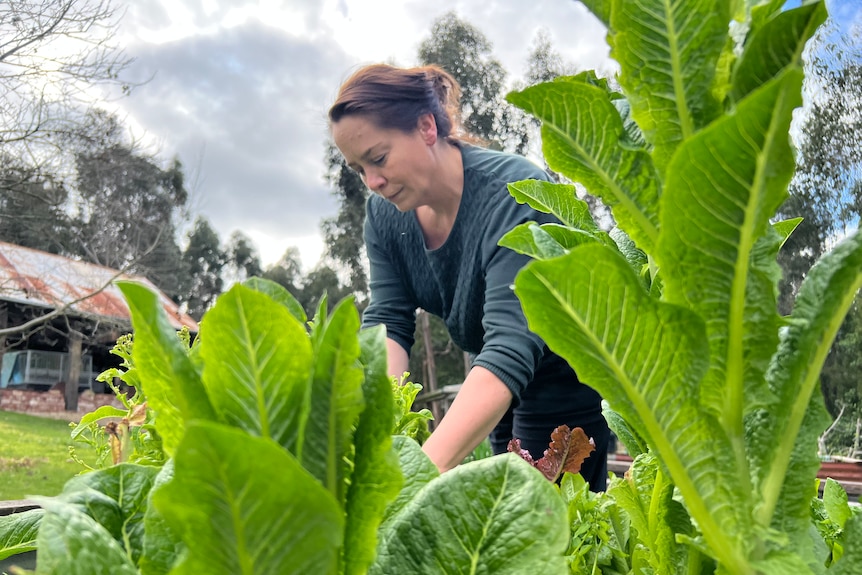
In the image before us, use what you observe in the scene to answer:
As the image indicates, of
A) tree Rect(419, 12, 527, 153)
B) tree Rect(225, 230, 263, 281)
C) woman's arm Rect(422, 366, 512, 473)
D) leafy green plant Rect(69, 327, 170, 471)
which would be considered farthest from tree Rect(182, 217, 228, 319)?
leafy green plant Rect(69, 327, 170, 471)

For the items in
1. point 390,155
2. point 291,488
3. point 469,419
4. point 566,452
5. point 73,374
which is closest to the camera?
point 291,488

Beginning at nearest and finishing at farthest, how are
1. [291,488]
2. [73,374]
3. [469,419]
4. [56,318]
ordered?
1. [291,488]
2. [469,419]
3. [56,318]
4. [73,374]

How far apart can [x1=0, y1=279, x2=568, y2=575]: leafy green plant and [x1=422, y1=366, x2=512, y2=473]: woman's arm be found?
1.15 meters

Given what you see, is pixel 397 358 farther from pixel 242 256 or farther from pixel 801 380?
pixel 242 256

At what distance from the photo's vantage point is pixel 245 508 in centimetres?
25

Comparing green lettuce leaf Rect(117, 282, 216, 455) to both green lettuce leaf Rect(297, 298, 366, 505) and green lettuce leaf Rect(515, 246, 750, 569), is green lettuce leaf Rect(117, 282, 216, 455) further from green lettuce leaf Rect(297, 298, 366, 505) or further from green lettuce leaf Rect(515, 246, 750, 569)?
green lettuce leaf Rect(515, 246, 750, 569)

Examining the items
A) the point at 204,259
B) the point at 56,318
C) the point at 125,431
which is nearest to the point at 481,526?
the point at 125,431

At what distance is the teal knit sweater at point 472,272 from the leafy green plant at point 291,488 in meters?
1.41

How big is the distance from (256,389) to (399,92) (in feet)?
7.92

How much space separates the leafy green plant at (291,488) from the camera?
0.26m

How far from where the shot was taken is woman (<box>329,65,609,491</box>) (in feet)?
7.19

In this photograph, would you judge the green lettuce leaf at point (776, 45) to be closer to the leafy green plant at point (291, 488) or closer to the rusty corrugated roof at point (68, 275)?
the leafy green plant at point (291, 488)

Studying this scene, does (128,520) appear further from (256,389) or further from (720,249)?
(720,249)

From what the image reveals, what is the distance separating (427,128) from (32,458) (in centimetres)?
1322
